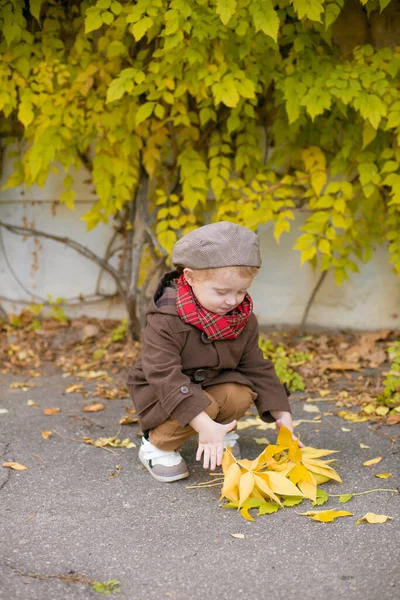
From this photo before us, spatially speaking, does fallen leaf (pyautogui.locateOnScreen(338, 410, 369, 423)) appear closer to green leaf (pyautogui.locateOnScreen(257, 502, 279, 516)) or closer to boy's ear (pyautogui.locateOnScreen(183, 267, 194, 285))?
green leaf (pyautogui.locateOnScreen(257, 502, 279, 516))

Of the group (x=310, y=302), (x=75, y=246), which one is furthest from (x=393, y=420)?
(x=75, y=246)

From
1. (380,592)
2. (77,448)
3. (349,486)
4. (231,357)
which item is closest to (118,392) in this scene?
(77,448)

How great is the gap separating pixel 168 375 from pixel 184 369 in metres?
0.17

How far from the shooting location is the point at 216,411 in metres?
2.79

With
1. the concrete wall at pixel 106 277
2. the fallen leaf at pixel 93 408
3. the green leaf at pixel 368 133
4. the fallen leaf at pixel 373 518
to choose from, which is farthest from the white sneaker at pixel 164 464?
the concrete wall at pixel 106 277

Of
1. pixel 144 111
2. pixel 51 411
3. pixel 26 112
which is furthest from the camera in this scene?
pixel 26 112

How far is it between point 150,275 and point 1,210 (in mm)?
1300

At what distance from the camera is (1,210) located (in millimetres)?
5074

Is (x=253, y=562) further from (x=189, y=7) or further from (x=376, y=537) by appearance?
(x=189, y=7)

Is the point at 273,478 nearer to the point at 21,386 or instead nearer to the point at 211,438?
the point at 211,438

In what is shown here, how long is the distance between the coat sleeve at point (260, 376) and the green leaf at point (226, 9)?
54.7 inches

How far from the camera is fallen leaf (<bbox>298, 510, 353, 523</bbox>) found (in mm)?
2395

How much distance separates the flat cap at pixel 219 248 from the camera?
2.51m

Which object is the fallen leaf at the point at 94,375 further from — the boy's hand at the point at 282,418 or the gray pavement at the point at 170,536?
the boy's hand at the point at 282,418
